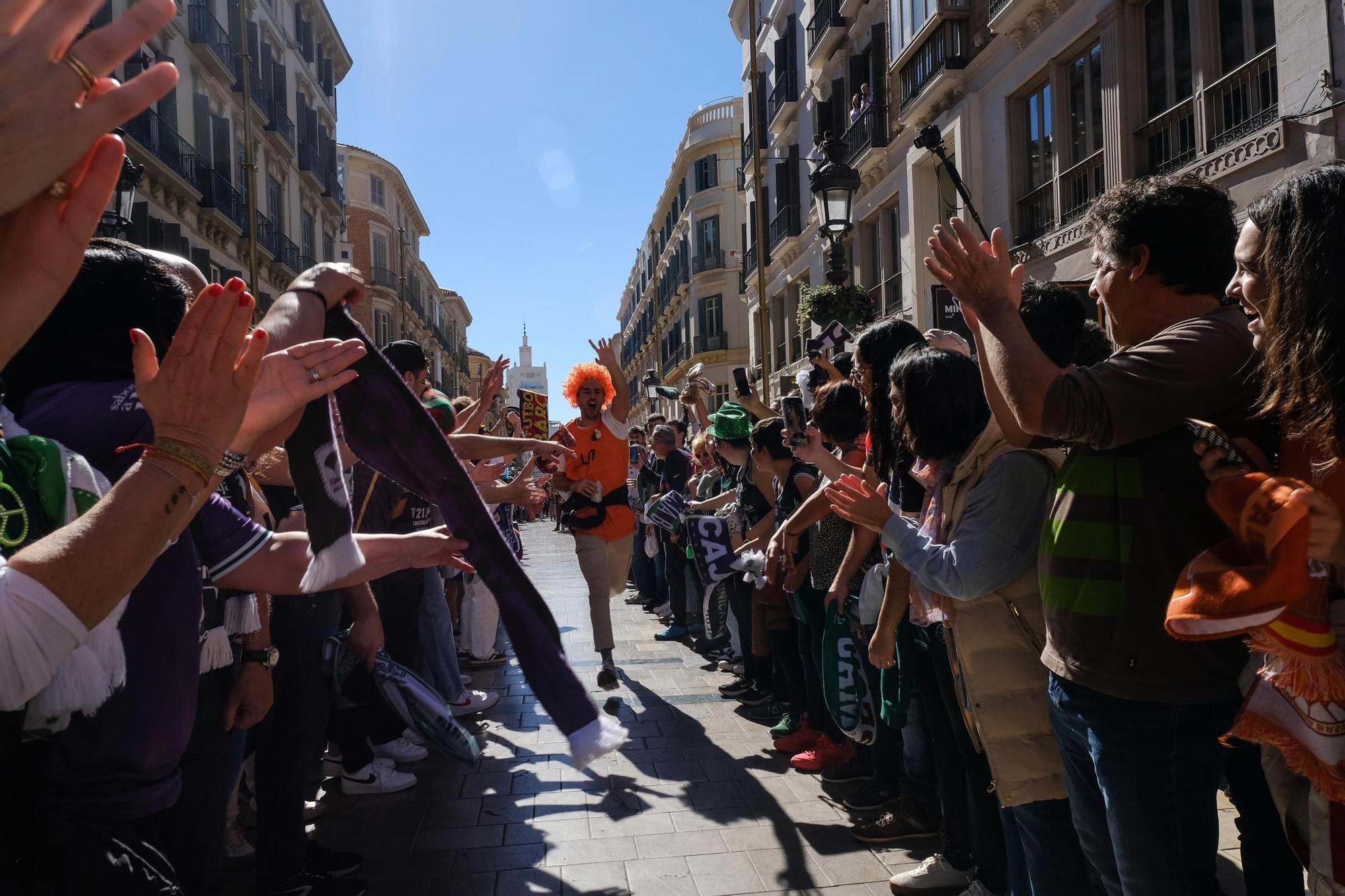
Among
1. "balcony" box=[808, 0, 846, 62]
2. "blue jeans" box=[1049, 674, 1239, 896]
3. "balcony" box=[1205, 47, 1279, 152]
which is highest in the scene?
"balcony" box=[808, 0, 846, 62]

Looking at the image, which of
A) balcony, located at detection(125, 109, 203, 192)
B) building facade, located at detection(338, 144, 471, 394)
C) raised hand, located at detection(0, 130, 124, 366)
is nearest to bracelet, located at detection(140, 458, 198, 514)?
raised hand, located at detection(0, 130, 124, 366)

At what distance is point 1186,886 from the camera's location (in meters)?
1.94

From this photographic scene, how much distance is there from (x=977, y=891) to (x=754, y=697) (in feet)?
9.99

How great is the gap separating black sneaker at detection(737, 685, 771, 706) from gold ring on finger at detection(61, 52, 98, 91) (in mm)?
5577

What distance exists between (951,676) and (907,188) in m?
14.3

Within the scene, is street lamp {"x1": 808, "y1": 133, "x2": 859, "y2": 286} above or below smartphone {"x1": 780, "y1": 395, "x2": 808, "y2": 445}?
above

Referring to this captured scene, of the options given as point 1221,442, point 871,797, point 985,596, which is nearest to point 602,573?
point 871,797

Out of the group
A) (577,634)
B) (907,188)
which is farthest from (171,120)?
(577,634)

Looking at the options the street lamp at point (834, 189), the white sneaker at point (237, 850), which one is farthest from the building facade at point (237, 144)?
the white sneaker at point (237, 850)

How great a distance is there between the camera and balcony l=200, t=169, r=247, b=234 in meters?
21.1

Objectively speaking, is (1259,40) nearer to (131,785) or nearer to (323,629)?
(323,629)

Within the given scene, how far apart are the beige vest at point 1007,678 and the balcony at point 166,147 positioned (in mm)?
18709

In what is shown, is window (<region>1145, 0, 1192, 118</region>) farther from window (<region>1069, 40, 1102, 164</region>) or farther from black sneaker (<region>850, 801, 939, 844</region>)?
black sneaker (<region>850, 801, 939, 844</region>)

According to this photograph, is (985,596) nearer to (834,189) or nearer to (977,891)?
(977,891)
